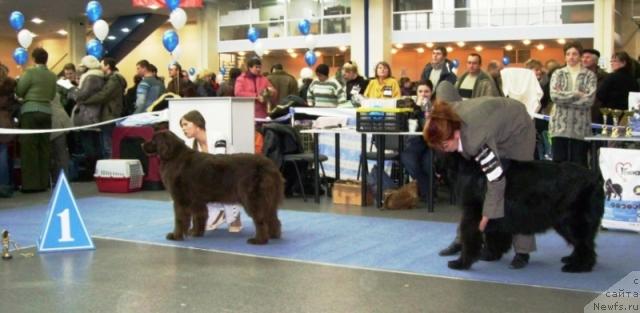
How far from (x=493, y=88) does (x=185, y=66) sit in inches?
840

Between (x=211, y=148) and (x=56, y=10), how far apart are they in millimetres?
19972

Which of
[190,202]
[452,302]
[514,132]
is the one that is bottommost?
[452,302]

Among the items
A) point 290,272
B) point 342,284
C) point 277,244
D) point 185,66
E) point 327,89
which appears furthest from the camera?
point 185,66

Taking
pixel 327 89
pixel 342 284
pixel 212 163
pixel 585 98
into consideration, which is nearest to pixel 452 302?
pixel 342 284

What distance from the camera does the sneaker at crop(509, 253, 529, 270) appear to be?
5098 mm

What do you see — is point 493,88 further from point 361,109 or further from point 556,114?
point 361,109

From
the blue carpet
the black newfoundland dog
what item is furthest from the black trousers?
the black newfoundland dog

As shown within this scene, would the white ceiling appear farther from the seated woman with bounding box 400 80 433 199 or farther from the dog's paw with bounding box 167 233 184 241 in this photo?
the dog's paw with bounding box 167 233 184 241

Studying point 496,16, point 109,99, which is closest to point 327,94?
point 109,99

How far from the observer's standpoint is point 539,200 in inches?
183

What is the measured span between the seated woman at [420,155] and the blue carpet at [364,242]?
1082mm

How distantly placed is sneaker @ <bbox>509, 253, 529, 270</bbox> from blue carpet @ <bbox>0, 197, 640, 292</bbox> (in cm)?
5

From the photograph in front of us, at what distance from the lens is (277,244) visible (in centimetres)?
601

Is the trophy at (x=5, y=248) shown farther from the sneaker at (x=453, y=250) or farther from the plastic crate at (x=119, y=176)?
the plastic crate at (x=119, y=176)
